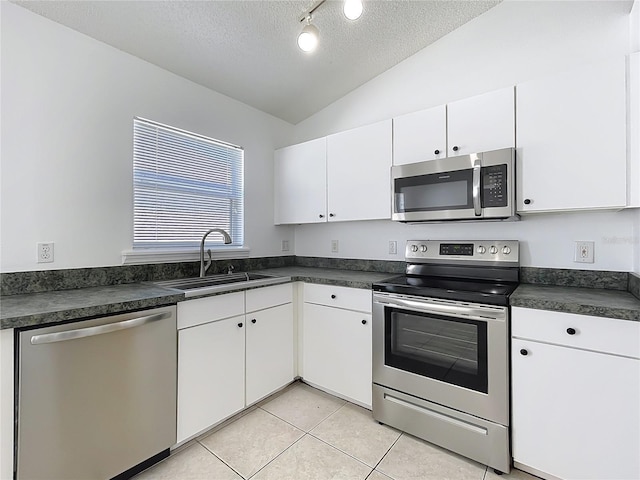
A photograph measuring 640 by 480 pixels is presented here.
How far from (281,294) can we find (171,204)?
1097mm

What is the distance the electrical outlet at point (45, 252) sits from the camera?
1652 millimetres

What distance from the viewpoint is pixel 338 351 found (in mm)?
2213

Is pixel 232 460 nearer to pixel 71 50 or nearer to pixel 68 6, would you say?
pixel 71 50

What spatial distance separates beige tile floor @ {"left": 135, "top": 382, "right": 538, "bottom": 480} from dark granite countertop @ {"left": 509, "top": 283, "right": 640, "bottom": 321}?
0.92 metres

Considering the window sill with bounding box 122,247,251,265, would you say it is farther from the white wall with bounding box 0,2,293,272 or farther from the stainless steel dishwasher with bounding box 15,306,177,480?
the stainless steel dishwasher with bounding box 15,306,177,480

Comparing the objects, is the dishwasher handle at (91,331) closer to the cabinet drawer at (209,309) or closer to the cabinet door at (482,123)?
the cabinet drawer at (209,309)

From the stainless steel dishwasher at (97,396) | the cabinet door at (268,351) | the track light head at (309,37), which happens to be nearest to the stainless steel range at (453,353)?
the cabinet door at (268,351)

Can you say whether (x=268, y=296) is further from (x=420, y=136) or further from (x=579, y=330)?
(x=579, y=330)

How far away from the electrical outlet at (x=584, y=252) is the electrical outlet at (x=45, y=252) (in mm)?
Result: 3133

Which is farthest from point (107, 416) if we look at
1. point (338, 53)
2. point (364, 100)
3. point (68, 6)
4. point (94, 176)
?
point (364, 100)

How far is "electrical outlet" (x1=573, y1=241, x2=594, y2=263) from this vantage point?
1794 millimetres

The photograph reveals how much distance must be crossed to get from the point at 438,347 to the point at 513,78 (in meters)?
1.90

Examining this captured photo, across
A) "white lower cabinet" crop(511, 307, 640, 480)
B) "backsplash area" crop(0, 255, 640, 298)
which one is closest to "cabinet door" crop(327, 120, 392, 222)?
"backsplash area" crop(0, 255, 640, 298)

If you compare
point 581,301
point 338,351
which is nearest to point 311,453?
point 338,351
